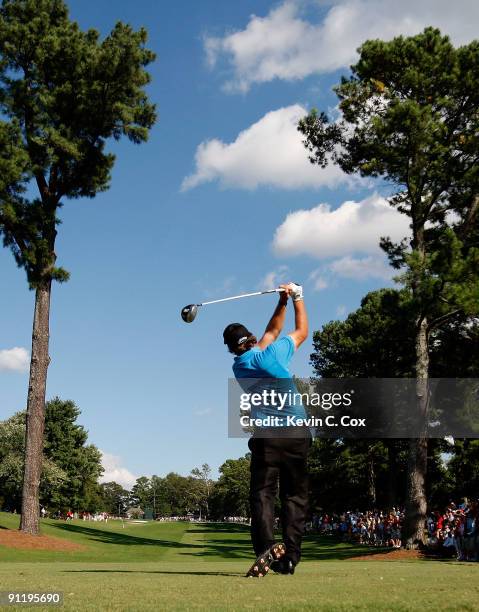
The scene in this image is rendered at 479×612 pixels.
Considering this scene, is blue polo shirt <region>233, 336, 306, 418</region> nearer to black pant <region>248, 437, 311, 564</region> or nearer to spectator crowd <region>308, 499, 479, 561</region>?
black pant <region>248, 437, 311, 564</region>

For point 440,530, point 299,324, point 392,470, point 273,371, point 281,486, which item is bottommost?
point 440,530

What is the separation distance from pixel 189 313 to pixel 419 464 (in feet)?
75.1

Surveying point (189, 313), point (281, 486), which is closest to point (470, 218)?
point (189, 313)

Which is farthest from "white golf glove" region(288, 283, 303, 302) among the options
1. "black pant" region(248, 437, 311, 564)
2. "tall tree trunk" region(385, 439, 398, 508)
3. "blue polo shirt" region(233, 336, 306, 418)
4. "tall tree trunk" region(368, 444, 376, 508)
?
"tall tree trunk" region(368, 444, 376, 508)

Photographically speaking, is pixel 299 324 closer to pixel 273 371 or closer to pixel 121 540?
pixel 273 371

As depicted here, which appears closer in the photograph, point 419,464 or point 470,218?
point 419,464

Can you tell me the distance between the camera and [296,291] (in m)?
6.95

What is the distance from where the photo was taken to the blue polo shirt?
6.59 meters

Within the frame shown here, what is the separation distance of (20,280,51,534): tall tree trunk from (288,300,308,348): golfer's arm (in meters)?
22.3

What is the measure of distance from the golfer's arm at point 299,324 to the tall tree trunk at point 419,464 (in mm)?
22380

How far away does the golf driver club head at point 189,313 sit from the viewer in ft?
29.8

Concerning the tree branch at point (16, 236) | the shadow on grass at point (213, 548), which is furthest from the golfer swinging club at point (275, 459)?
the tree branch at point (16, 236)

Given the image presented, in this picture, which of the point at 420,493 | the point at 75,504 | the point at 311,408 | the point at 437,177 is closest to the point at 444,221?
the point at 437,177

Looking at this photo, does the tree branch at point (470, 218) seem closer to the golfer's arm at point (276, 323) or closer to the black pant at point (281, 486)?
the golfer's arm at point (276, 323)
